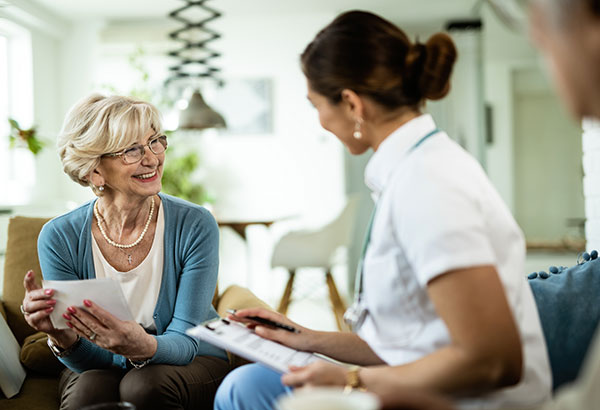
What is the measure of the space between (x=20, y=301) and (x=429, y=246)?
1.61m

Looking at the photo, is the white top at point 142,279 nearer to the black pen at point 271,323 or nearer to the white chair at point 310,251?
the black pen at point 271,323

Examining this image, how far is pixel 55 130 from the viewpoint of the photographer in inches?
247

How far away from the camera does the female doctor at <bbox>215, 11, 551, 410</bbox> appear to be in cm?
92

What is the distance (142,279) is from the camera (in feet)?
5.74

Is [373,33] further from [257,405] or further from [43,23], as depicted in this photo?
[43,23]

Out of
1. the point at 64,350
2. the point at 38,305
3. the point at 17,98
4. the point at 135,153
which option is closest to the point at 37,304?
the point at 38,305

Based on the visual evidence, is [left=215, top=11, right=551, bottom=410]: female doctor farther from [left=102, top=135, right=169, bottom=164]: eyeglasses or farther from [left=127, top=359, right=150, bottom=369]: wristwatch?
[left=102, top=135, right=169, bottom=164]: eyeglasses

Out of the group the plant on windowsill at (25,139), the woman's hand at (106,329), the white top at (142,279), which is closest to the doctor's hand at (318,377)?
the woman's hand at (106,329)

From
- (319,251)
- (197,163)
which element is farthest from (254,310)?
(197,163)

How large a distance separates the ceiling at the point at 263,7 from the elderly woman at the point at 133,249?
4.37 m

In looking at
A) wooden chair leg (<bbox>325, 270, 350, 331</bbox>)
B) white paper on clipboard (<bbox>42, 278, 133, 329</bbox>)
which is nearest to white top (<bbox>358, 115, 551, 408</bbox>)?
white paper on clipboard (<bbox>42, 278, 133, 329</bbox>)

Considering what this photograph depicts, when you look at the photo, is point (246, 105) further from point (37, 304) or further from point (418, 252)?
point (418, 252)

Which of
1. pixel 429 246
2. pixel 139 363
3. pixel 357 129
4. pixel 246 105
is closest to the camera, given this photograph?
pixel 429 246

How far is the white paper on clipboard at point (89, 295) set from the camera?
54.8 inches
